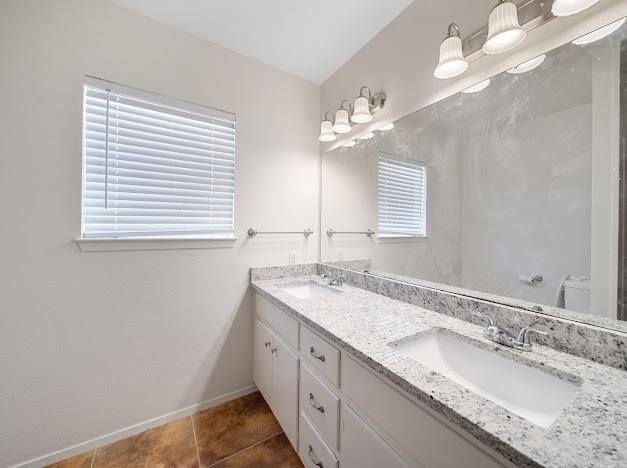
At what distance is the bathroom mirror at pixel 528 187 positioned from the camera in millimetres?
784

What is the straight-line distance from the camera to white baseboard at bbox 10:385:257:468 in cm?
128

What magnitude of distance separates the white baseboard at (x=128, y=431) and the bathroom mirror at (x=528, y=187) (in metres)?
1.50

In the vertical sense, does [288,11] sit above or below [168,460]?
above

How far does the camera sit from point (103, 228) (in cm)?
141

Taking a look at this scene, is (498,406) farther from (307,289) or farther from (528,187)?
(307,289)

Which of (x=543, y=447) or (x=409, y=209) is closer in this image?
(x=543, y=447)

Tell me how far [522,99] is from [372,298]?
3.73 feet

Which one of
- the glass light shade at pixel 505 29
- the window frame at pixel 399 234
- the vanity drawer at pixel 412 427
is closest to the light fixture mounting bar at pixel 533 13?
the glass light shade at pixel 505 29

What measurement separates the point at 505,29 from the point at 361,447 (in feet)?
5.10

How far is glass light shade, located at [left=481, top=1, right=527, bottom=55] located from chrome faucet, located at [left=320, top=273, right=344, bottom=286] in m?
1.44

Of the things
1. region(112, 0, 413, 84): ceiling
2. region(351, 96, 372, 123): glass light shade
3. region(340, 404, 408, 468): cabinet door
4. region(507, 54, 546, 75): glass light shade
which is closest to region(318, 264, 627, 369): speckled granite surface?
region(340, 404, 408, 468): cabinet door

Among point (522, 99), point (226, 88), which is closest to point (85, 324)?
point (226, 88)

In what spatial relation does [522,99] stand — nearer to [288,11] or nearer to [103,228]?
[288,11]

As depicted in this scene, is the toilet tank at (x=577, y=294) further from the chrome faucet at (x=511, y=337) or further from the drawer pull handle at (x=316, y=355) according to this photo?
the drawer pull handle at (x=316, y=355)
